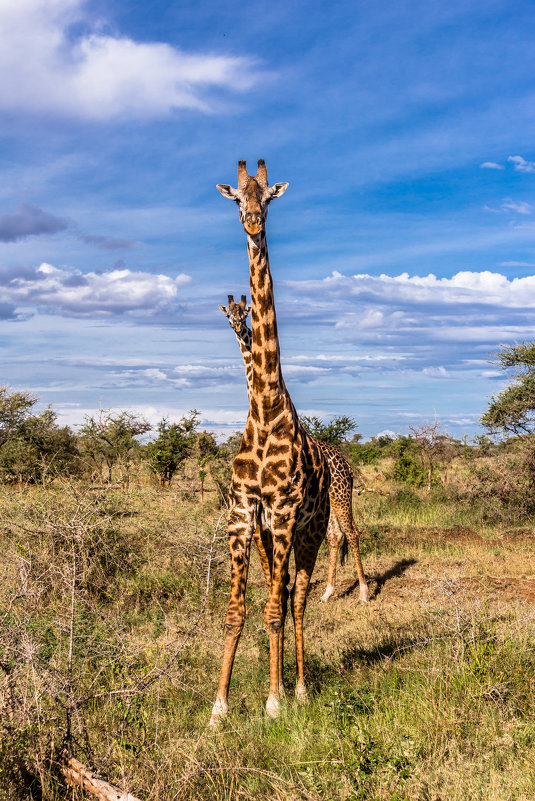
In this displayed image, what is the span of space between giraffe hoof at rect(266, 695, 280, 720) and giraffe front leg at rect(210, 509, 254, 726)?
356 mm

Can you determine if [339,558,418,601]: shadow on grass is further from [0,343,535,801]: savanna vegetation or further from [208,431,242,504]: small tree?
[208,431,242,504]: small tree

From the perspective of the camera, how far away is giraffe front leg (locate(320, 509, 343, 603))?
10250 mm

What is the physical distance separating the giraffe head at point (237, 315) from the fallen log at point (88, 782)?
5524mm

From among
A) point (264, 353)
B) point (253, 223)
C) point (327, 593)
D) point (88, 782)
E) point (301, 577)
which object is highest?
point (253, 223)

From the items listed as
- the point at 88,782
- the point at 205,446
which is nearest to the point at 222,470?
the point at 205,446

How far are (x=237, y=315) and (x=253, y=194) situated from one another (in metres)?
3.09

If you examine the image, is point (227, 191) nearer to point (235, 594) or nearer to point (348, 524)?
point (235, 594)

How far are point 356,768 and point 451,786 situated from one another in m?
0.59

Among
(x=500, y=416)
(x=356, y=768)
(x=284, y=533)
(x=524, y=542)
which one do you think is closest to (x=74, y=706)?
(x=356, y=768)

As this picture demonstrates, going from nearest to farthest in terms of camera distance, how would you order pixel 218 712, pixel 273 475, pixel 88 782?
pixel 88 782, pixel 218 712, pixel 273 475

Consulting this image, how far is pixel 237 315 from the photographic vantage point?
8695mm

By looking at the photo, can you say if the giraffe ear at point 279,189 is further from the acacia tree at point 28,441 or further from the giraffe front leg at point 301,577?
the acacia tree at point 28,441

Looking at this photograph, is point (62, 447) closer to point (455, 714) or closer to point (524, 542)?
point (524, 542)

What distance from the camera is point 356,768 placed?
3930mm
